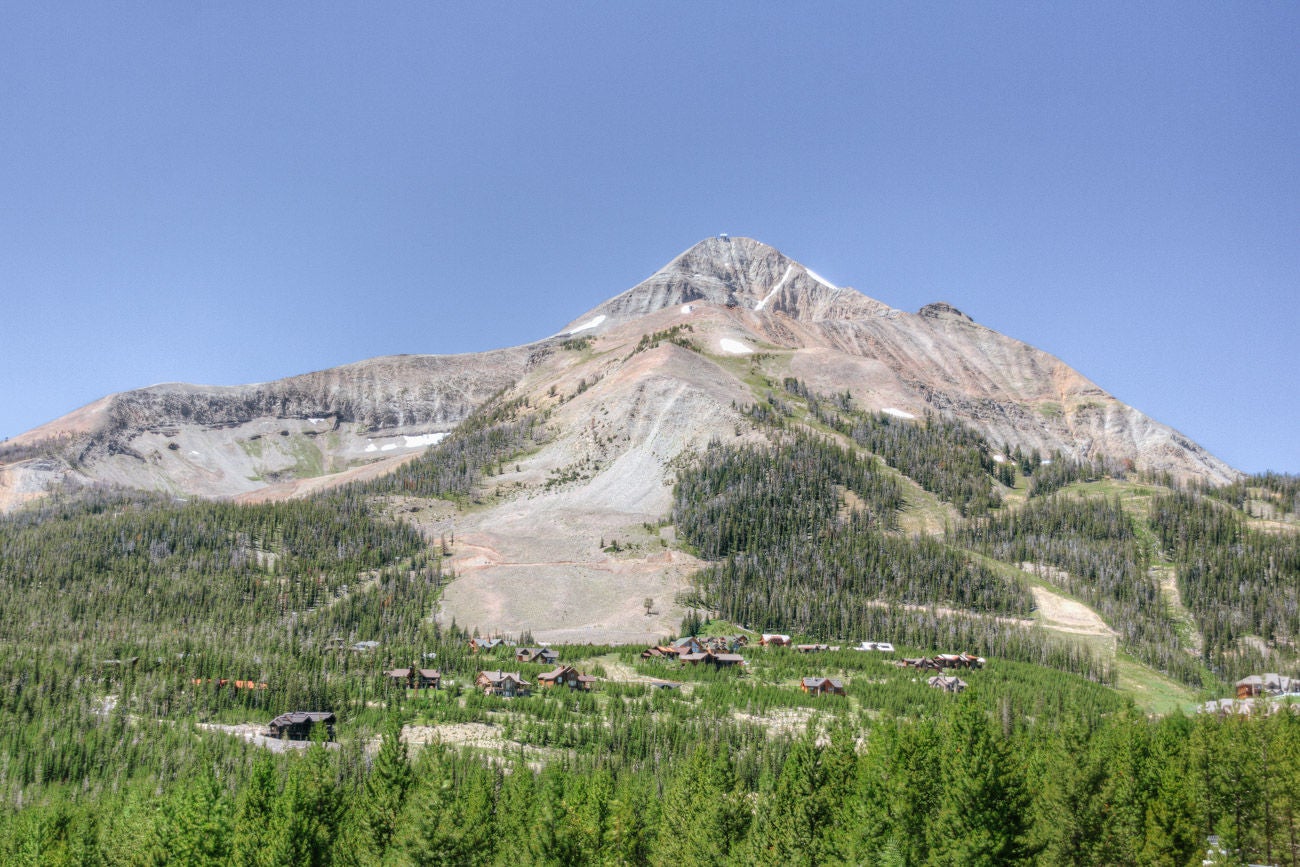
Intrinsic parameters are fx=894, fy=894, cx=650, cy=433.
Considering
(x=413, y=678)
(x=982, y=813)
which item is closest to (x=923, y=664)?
(x=413, y=678)

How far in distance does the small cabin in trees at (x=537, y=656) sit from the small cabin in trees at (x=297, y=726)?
34.6 meters

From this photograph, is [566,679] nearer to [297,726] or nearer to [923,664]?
[297,726]

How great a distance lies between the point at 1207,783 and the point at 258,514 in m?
173

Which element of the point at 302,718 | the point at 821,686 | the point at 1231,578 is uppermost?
the point at 1231,578

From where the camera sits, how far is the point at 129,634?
12850cm

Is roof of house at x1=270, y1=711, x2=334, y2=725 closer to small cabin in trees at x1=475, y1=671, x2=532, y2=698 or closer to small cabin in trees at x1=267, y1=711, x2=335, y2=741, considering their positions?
small cabin in trees at x1=267, y1=711, x2=335, y2=741

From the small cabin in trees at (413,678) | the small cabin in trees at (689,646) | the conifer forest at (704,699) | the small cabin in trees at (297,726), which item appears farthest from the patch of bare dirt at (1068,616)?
the small cabin in trees at (297,726)

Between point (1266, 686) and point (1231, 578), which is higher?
point (1231, 578)

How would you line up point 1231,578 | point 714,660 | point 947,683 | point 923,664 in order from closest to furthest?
point 947,683
point 714,660
point 923,664
point 1231,578

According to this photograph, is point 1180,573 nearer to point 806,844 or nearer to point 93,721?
point 806,844

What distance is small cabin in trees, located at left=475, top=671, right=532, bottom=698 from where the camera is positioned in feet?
347

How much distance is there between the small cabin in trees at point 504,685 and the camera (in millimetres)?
105750

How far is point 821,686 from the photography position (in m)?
110

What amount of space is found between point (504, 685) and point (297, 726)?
24395 mm
